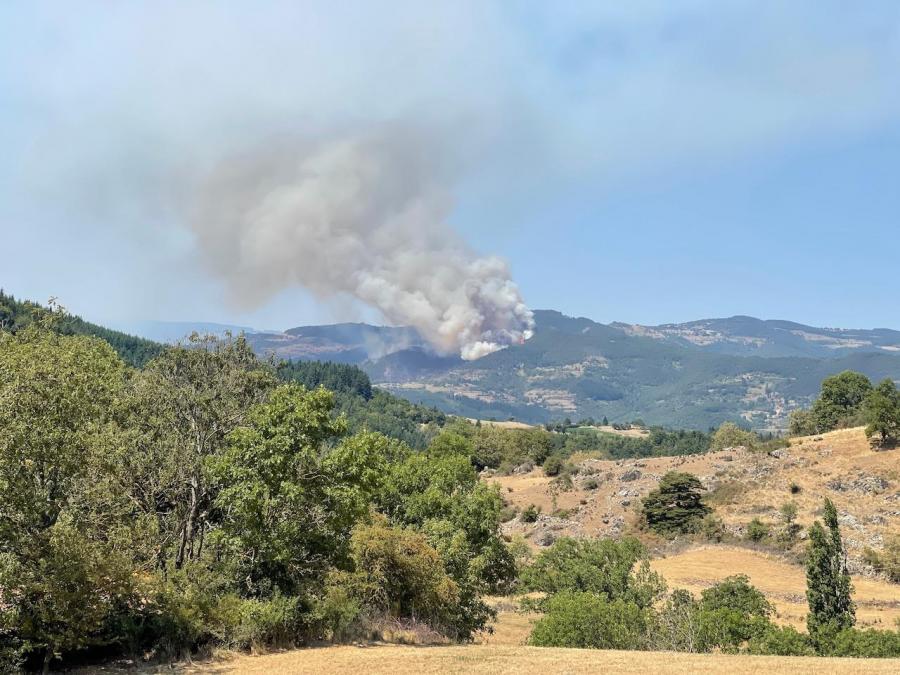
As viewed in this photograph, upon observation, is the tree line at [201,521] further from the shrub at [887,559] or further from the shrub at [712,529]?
the shrub at [712,529]

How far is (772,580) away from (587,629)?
35623 millimetres

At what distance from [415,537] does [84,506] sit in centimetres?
1330

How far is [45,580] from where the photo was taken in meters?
16.3

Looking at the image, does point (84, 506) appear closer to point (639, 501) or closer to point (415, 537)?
point (415, 537)

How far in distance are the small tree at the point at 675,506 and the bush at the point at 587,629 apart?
49643 mm

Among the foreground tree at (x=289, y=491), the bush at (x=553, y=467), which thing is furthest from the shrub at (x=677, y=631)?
the bush at (x=553, y=467)

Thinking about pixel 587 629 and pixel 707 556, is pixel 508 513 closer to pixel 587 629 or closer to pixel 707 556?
pixel 707 556

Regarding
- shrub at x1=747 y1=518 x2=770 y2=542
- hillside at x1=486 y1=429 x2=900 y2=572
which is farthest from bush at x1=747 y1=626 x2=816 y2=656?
shrub at x1=747 y1=518 x2=770 y2=542

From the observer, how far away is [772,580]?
2142 inches

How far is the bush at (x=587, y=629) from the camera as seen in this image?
26.5 m

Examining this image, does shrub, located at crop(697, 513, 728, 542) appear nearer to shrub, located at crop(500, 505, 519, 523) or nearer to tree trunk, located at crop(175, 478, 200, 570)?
shrub, located at crop(500, 505, 519, 523)

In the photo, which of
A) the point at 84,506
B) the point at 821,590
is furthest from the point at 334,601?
the point at 821,590

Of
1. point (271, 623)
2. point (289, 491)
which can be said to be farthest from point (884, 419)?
point (271, 623)

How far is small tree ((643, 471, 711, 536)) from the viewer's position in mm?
74375
